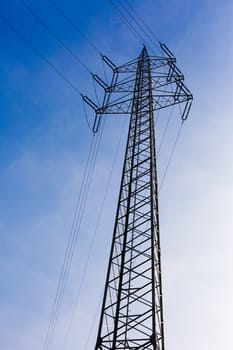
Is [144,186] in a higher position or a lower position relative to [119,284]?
higher

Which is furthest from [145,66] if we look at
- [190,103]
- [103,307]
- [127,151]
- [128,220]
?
[103,307]

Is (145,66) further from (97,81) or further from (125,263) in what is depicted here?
(125,263)

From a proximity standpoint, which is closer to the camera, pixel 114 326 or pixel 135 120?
pixel 114 326

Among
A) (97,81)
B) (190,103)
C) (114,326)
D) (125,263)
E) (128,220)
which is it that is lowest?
(114,326)

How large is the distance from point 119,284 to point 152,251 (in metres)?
1.59

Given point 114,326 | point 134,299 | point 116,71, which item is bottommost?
point 114,326

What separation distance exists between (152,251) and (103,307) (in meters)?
2.48

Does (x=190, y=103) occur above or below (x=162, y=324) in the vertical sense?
above

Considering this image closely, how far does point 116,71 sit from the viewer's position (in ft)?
80.4

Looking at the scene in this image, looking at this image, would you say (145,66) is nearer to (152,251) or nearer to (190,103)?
(190,103)

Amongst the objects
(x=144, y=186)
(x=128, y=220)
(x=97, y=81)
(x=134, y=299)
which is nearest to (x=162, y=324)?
(x=134, y=299)

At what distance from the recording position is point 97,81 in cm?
2300

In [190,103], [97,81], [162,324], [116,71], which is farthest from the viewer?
[116,71]

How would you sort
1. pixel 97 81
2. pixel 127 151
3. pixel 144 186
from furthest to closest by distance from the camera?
pixel 97 81 < pixel 127 151 < pixel 144 186
